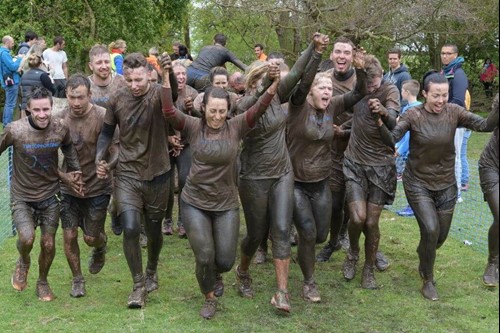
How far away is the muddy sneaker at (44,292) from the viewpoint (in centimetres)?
612

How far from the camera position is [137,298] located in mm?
5871

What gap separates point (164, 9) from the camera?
21.4m

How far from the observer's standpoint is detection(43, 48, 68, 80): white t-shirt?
48.4ft

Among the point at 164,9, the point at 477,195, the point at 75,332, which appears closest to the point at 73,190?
the point at 75,332

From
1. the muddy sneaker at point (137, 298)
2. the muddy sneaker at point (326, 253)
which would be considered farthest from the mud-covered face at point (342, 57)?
the muddy sneaker at point (137, 298)

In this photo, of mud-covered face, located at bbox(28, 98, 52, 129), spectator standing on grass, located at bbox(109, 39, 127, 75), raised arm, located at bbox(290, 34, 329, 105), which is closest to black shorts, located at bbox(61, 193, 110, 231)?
mud-covered face, located at bbox(28, 98, 52, 129)

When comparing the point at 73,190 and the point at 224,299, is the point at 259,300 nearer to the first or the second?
the point at 224,299

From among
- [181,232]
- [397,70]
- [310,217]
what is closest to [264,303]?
[310,217]

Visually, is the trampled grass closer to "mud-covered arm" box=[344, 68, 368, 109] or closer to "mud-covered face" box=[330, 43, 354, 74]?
"mud-covered arm" box=[344, 68, 368, 109]

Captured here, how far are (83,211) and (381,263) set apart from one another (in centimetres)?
323

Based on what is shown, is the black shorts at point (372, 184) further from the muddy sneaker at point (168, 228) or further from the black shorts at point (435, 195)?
the muddy sneaker at point (168, 228)

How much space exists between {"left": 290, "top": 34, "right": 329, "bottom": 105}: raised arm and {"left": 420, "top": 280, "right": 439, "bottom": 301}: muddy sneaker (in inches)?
85.0

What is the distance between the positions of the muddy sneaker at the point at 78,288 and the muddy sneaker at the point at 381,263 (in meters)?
3.13

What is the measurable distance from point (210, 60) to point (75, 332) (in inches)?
217
